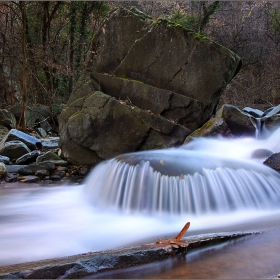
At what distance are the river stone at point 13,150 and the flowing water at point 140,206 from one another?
2.52 metres

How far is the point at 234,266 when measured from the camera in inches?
98.6

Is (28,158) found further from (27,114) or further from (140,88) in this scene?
(27,114)

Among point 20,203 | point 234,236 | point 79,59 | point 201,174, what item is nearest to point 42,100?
point 79,59

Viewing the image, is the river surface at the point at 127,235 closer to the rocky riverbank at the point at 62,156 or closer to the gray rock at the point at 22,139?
the rocky riverbank at the point at 62,156

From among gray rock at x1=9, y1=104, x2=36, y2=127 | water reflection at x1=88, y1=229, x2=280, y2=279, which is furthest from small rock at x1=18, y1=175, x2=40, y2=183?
gray rock at x1=9, y1=104, x2=36, y2=127

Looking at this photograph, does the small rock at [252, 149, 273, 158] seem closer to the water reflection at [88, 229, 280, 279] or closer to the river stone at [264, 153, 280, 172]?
the river stone at [264, 153, 280, 172]

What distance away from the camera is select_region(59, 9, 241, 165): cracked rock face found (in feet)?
24.4

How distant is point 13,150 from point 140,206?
511 centimetres

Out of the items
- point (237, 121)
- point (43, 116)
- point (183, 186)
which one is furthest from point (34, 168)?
point (43, 116)

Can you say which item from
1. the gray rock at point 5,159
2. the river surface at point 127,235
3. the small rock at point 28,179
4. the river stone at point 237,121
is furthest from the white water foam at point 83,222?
the gray rock at point 5,159

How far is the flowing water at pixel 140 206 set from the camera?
11.6 ft

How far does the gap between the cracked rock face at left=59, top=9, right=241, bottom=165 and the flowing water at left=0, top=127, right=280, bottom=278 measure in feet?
6.17

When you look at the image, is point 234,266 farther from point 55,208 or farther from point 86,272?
point 55,208

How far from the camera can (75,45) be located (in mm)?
16406
